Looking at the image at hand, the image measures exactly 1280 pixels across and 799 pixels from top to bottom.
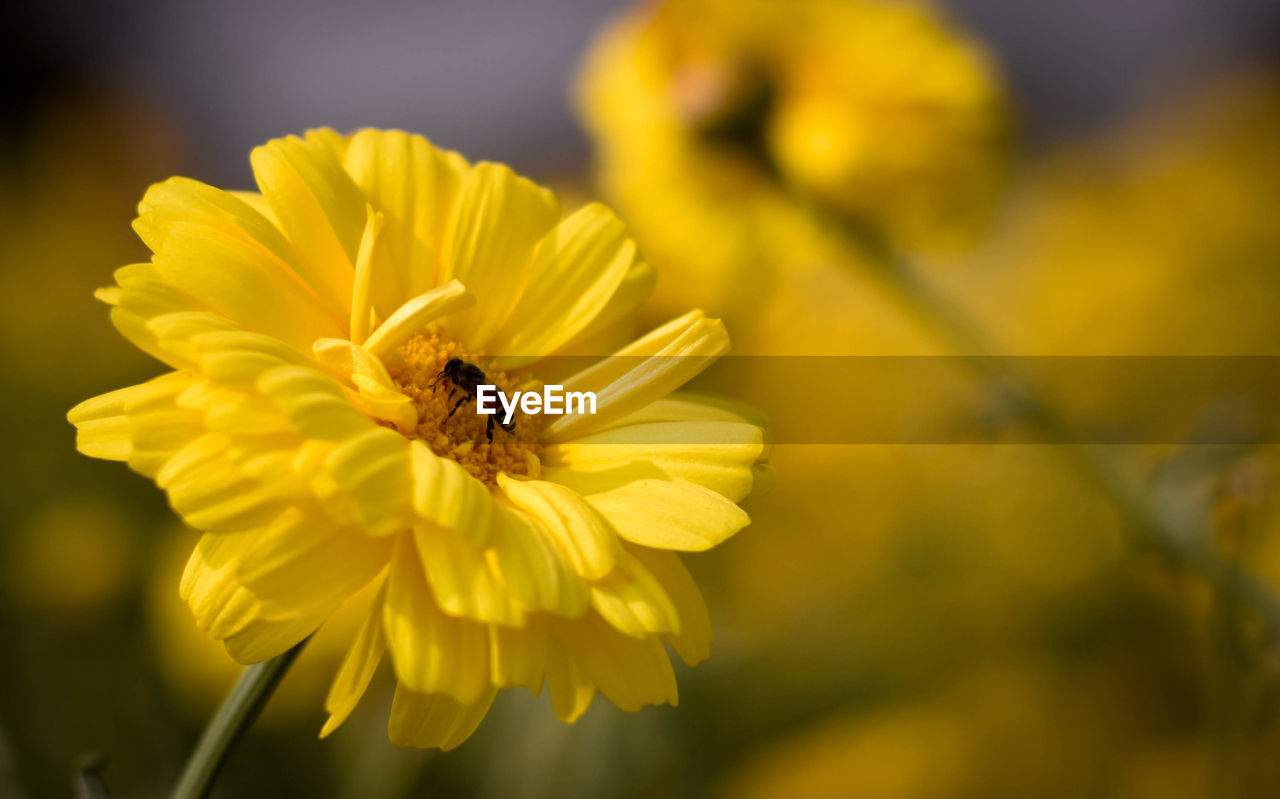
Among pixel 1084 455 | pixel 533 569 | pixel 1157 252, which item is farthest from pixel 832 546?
pixel 533 569

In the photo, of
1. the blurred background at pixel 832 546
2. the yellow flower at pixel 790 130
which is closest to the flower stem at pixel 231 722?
the blurred background at pixel 832 546

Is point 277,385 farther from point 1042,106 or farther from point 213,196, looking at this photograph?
point 1042,106

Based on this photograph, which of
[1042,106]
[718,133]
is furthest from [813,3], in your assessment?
[1042,106]

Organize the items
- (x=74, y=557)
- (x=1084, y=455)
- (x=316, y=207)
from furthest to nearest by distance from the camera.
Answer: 1. (x=74, y=557)
2. (x=1084, y=455)
3. (x=316, y=207)

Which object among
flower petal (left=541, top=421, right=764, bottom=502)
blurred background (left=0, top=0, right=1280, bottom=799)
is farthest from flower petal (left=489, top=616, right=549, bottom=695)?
blurred background (left=0, top=0, right=1280, bottom=799)

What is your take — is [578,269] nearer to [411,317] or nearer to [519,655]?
[411,317]
